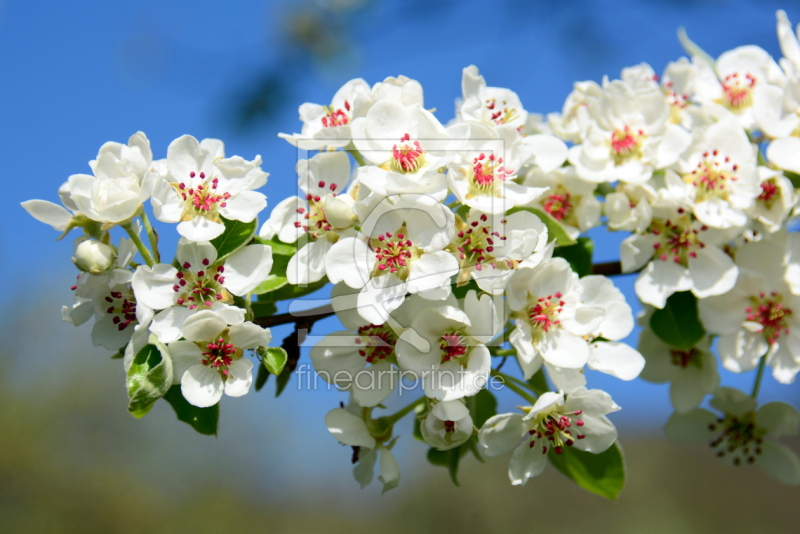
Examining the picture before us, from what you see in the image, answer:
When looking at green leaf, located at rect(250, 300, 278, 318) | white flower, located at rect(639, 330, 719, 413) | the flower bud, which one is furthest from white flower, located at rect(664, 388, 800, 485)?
the flower bud

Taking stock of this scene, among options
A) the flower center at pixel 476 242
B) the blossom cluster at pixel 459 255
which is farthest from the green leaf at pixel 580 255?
the flower center at pixel 476 242

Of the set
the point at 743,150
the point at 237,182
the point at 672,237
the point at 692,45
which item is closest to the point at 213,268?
the point at 237,182

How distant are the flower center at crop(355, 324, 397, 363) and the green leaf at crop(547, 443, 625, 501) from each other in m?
0.49

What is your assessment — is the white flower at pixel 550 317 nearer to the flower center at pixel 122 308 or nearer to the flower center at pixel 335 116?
the flower center at pixel 335 116

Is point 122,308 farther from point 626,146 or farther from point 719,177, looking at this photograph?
point 719,177

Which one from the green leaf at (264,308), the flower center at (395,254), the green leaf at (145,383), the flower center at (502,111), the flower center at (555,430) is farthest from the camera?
the flower center at (502,111)

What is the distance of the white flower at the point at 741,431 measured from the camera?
6.25 feet

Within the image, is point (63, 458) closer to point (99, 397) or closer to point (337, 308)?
point (99, 397)

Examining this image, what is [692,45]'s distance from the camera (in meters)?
1.98

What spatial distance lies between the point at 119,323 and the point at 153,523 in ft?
33.9

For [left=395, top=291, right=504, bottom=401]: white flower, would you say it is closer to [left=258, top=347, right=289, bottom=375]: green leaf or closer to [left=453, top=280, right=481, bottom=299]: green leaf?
[left=453, top=280, right=481, bottom=299]: green leaf

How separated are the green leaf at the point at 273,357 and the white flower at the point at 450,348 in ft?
0.73

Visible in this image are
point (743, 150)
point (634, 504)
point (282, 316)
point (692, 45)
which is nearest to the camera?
point (282, 316)

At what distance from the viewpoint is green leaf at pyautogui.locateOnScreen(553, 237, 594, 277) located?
5.13 ft
